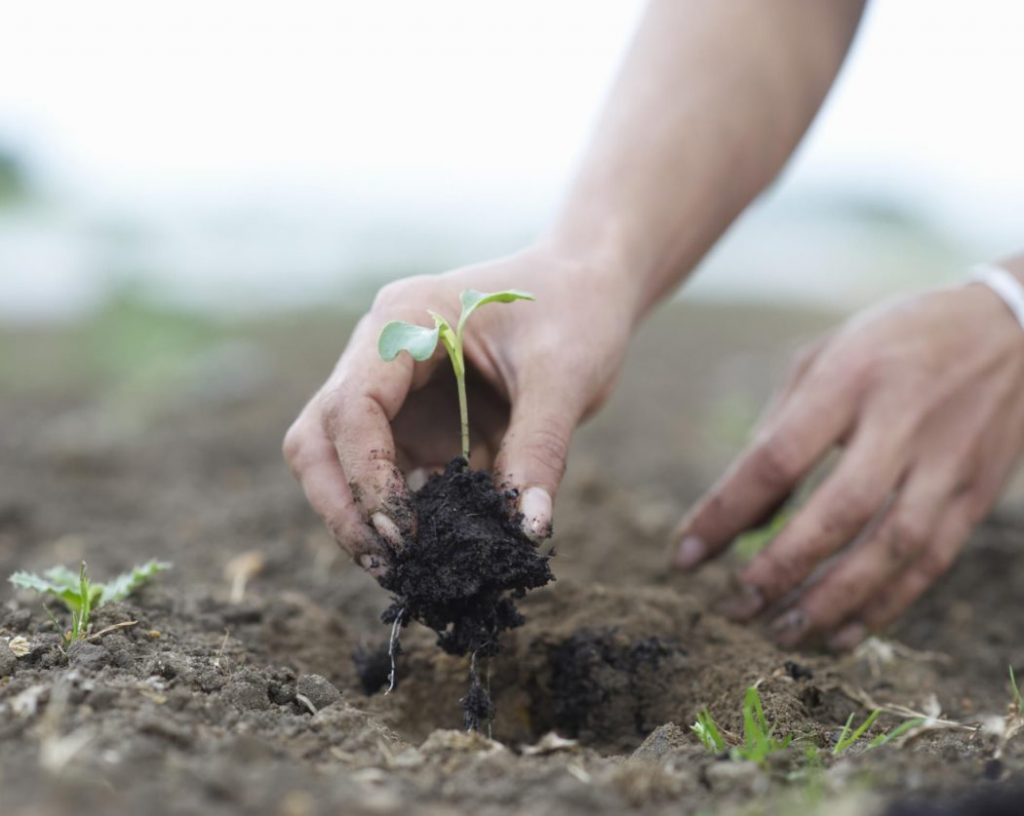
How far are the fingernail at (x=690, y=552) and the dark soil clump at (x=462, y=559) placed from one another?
37.5 inches

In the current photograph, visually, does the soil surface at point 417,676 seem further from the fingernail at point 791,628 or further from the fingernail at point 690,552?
the fingernail at point 791,628

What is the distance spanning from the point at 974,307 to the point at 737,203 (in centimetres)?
64

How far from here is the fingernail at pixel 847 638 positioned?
2416mm

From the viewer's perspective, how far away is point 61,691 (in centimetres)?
138

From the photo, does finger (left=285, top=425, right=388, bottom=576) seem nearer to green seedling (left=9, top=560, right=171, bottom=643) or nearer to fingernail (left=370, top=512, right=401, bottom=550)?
fingernail (left=370, top=512, right=401, bottom=550)

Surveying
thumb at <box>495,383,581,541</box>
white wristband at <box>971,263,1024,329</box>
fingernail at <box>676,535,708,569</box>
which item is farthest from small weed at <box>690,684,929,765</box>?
white wristband at <box>971,263,1024,329</box>

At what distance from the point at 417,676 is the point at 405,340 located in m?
0.75

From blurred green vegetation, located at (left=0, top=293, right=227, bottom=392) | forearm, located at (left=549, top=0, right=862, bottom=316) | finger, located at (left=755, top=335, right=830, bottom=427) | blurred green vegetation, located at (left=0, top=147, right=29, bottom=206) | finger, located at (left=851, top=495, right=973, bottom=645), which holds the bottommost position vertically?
finger, located at (left=851, top=495, right=973, bottom=645)

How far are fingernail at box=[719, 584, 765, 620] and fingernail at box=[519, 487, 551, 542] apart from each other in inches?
37.2

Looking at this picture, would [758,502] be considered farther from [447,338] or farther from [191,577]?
[191,577]

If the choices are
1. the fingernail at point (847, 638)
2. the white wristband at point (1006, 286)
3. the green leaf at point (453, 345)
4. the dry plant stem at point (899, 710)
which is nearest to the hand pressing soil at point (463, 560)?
the green leaf at point (453, 345)

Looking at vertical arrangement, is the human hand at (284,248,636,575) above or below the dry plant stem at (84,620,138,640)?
above

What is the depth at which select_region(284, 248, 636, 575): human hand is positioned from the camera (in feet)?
5.44

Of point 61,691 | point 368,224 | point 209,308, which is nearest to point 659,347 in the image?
point 209,308
